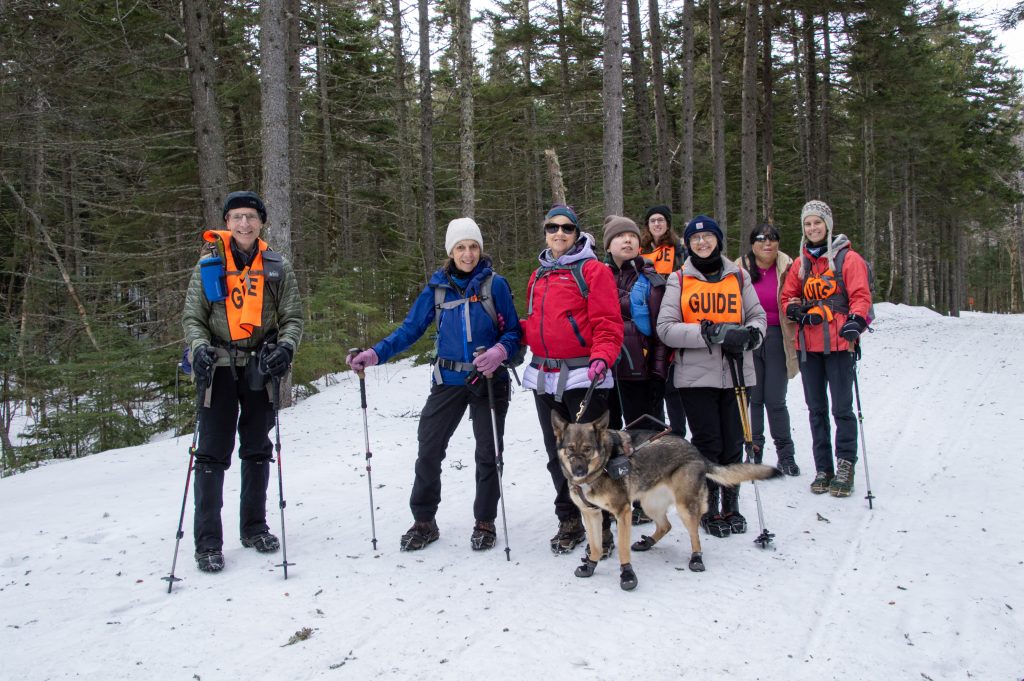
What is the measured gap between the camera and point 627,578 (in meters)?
3.80

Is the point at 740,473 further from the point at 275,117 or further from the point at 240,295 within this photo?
the point at 275,117

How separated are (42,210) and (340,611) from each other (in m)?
16.3

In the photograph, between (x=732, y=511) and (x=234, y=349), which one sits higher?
(x=234, y=349)

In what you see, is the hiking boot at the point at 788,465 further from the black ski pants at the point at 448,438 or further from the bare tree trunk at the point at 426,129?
the bare tree trunk at the point at 426,129

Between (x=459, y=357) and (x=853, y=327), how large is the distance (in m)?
3.38

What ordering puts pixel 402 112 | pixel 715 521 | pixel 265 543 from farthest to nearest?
pixel 402 112 < pixel 715 521 < pixel 265 543

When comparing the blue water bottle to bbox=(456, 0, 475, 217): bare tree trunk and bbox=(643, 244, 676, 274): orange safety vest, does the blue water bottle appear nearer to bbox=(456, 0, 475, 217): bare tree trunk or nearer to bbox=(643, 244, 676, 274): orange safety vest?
bbox=(643, 244, 676, 274): orange safety vest

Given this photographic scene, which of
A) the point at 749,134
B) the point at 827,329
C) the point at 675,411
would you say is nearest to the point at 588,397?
the point at 675,411

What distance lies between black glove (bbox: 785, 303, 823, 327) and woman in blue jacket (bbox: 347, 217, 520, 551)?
280 cm

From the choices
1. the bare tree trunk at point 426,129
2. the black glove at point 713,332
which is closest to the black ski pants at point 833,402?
the black glove at point 713,332

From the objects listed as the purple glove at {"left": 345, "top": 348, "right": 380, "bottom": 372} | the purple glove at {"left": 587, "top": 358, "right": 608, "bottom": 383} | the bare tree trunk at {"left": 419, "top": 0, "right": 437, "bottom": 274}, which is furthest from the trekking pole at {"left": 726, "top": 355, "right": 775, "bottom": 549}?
the bare tree trunk at {"left": 419, "top": 0, "right": 437, "bottom": 274}

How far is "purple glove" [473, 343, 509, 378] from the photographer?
4.36 meters

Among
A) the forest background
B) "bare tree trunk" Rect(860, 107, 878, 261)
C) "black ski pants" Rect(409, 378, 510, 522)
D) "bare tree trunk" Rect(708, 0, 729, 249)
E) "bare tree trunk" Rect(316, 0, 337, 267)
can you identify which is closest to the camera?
"black ski pants" Rect(409, 378, 510, 522)

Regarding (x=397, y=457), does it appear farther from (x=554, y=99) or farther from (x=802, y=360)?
(x=554, y=99)
